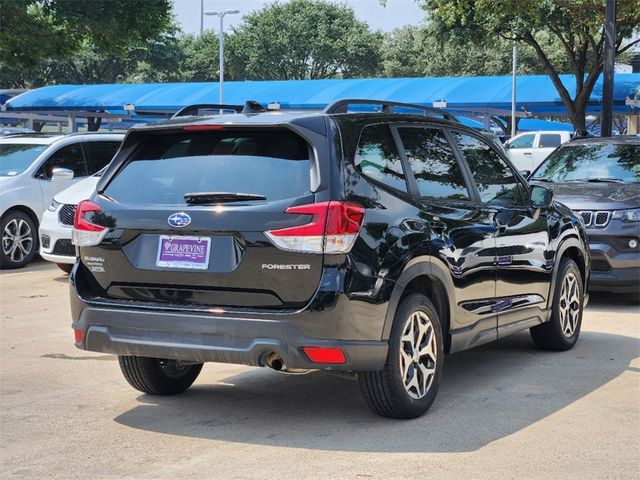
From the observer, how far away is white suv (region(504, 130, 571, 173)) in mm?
34156

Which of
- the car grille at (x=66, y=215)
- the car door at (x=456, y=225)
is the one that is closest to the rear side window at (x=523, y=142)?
the car grille at (x=66, y=215)

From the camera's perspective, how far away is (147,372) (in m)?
6.23

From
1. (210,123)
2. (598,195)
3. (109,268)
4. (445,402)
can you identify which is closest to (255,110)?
(210,123)

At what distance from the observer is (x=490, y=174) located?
7.05m

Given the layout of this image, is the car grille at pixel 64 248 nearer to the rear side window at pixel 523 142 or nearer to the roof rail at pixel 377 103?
the roof rail at pixel 377 103

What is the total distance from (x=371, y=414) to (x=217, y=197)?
1.59 meters

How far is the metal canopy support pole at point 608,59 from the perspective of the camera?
1727cm

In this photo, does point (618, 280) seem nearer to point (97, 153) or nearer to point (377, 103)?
point (377, 103)

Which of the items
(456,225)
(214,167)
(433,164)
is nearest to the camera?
(214,167)

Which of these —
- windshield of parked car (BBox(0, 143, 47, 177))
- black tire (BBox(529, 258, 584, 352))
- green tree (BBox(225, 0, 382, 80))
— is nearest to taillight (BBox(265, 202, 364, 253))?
black tire (BBox(529, 258, 584, 352))

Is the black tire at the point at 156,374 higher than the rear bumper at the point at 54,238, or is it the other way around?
the rear bumper at the point at 54,238

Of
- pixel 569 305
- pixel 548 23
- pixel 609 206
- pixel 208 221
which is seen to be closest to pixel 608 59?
pixel 609 206

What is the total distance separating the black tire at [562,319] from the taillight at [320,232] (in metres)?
2.99

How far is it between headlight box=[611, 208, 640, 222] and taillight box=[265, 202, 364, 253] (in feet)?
18.2
